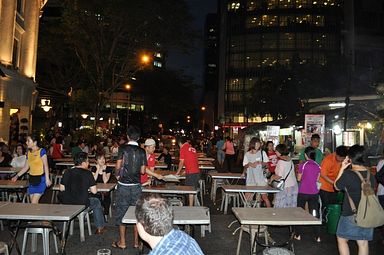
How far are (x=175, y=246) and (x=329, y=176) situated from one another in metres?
5.93

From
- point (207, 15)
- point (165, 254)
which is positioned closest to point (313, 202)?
point (165, 254)

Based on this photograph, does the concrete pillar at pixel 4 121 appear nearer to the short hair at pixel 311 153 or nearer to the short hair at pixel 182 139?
the short hair at pixel 182 139

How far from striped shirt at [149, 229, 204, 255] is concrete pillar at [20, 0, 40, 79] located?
2433 centimetres

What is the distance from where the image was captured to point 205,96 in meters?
111

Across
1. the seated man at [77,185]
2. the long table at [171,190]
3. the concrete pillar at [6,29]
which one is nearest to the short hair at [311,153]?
the long table at [171,190]

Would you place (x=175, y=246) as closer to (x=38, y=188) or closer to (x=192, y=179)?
(x=38, y=188)

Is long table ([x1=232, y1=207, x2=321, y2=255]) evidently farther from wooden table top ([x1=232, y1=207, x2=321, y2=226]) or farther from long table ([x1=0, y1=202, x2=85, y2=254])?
long table ([x1=0, y1=202, x2=85, y2=254])

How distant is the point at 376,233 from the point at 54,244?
684cm

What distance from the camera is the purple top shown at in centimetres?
775

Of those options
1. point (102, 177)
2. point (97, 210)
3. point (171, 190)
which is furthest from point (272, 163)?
point (97, 210)

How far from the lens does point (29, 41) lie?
25016 millimetres

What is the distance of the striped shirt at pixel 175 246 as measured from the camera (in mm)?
2452

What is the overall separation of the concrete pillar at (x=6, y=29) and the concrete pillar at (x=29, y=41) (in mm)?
3578

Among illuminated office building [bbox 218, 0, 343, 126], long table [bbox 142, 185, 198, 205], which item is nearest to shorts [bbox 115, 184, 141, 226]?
long table [bbox 142, 185, 198, 205]
